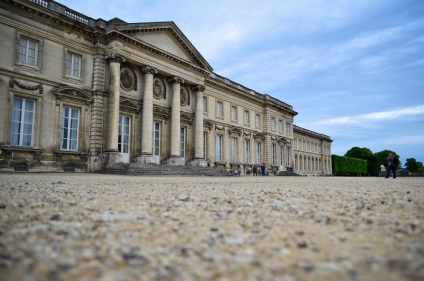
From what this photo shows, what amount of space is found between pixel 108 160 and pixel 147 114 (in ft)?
15.2

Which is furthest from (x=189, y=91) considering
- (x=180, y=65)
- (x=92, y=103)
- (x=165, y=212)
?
(x=165, y=212)

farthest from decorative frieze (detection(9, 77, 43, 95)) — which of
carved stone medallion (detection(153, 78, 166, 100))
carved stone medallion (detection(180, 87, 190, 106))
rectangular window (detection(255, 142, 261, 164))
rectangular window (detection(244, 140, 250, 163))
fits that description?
rectangular window (detection(255, 142, 261, 164))

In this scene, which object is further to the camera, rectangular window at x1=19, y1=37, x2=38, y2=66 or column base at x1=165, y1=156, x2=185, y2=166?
column base at x1=165, y1=156, x2=185, y2=166

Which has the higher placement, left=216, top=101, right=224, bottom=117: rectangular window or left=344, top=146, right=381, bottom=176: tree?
left=216, top=101, right=224, bottom=117: rectangular window

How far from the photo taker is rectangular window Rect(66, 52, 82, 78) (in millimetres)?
17516

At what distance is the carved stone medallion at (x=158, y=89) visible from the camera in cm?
2234

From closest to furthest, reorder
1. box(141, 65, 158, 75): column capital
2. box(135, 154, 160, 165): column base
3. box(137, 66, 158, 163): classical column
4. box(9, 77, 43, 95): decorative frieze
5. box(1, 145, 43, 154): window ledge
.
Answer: box(1, 145, 43, 154): window ledge, box(9, 77, 43, 95): decorative frieze, box(135, 154, 160, 165): column base, box(137, 66, 158, 163): classical column, box(141, 65, 158, 75): column capital

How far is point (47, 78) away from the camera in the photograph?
16.2m

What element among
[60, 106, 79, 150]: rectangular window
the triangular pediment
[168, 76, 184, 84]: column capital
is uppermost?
the triangular pediment

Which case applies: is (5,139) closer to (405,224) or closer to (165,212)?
(165,212)

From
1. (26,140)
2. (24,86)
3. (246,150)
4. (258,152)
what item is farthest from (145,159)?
(258,152)

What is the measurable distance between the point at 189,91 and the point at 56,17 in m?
11.9

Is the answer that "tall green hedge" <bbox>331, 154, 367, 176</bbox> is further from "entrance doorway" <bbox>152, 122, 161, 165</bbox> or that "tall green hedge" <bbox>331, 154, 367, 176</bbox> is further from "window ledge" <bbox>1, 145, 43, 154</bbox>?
"window ledge" <bbox>1, 145, 43, 154</bbox>

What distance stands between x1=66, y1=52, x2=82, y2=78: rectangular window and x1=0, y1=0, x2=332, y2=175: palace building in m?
0.06
